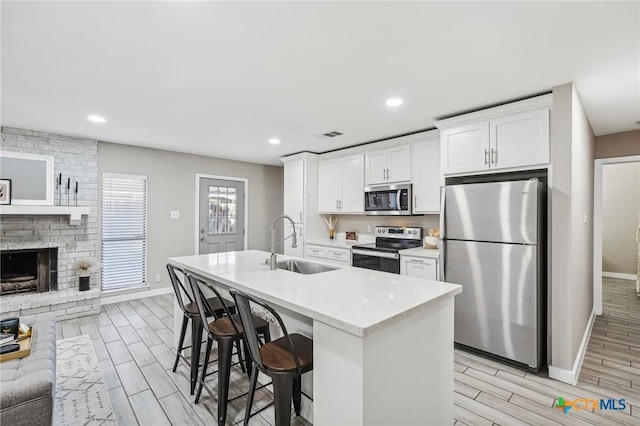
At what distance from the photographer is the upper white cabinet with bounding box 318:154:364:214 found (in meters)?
4.75

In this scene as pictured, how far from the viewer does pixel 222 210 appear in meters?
5.94

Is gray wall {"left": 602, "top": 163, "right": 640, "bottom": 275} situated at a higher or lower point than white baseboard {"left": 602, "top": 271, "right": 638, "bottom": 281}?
higher

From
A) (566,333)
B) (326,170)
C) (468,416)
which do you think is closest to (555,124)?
Answer: (566,333)

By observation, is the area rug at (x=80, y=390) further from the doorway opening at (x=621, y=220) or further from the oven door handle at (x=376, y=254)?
the doorway opening at (x=621, y=220)

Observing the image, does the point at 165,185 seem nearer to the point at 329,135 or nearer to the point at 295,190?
the point at 295,190

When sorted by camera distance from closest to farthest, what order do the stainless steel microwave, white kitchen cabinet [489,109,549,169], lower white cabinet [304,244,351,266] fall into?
1. white kitchen cabinet [489,109,549,169]
2. the stainless steel microwave
3. lower white cabinet [304,244,351,266]

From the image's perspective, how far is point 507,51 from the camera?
203cm

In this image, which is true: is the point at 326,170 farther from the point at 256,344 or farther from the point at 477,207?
the point at 256,344

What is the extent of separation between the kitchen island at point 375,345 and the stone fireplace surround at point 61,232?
3.43 m

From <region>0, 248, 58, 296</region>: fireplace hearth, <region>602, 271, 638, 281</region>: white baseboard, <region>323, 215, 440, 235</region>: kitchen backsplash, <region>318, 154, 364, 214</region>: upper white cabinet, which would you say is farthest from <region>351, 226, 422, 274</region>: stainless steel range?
<region>602, 271, 638, 281</region>: white baseboard

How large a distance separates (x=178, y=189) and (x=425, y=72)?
4.46m

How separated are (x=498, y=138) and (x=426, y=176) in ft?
3.48

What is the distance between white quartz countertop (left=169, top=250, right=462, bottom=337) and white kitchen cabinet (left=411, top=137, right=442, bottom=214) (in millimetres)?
1911
